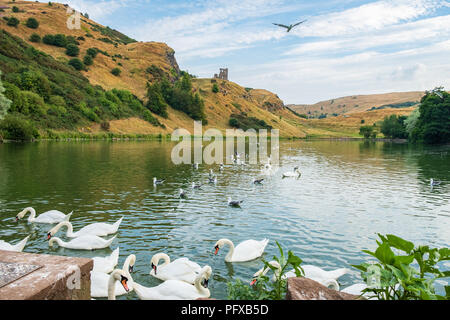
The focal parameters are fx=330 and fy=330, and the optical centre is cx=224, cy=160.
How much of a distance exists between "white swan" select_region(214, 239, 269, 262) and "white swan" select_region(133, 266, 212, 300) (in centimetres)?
235

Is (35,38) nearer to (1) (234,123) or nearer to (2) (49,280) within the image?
(1) (234,123)

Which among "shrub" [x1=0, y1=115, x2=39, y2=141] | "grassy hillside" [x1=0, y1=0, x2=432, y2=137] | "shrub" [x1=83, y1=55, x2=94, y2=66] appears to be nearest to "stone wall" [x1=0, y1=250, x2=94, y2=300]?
"shrub" [x1=0, y1=115, x2=39, y2=141]

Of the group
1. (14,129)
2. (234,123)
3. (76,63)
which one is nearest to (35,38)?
(76,63)

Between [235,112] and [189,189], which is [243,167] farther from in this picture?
[235,112]

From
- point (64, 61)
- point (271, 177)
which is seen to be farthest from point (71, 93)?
point (271, 177)

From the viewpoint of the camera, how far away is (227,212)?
15445 millimetres

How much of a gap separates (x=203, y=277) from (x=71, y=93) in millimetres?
96024

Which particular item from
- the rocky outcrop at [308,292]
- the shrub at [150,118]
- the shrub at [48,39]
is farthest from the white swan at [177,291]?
the shrub at [48,39]

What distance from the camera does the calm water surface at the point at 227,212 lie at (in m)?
10.5

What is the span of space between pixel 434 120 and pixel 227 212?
80.8 m

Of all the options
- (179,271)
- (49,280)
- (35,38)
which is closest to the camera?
(49,280)

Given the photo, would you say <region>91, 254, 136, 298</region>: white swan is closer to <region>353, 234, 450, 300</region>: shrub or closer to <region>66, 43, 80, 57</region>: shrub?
<region>353, 234, 450, 300</region>: shrub

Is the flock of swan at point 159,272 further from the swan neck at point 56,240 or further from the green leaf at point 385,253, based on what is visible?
the green leaf at point 385,253
